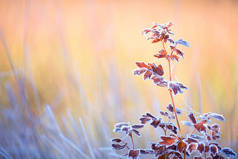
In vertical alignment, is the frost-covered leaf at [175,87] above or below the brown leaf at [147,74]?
below

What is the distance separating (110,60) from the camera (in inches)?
66.7

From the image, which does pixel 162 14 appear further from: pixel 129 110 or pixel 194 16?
pixel 129 110

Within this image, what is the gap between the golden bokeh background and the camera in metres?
1.49

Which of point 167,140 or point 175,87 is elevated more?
point 175,87

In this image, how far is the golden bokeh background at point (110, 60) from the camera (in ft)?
4.89

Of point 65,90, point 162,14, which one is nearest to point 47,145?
point 65,90

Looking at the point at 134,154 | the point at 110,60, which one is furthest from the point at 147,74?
the point at 110,60

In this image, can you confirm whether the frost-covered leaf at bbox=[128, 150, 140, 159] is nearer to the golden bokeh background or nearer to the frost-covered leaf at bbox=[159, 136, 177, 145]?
the frost-covered leaf at bbox=[159, 136, 177, 145]

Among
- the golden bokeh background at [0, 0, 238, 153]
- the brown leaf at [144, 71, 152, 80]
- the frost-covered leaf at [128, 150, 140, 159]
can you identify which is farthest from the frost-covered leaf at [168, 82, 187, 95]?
the golden bokeh background at [0, 0, 238, 153]

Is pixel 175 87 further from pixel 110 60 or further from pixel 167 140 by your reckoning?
pixel 110 60

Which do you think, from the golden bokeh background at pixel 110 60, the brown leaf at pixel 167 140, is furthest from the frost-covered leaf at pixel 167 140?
the golden bokeh background at pixel 110 60

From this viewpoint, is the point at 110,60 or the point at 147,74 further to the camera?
the point at 110,60

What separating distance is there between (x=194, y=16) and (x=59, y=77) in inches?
81.5

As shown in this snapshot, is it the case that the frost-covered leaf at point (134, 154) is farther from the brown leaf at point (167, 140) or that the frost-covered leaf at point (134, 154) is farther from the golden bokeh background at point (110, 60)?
the golden bokeh background at point (110, 60)
